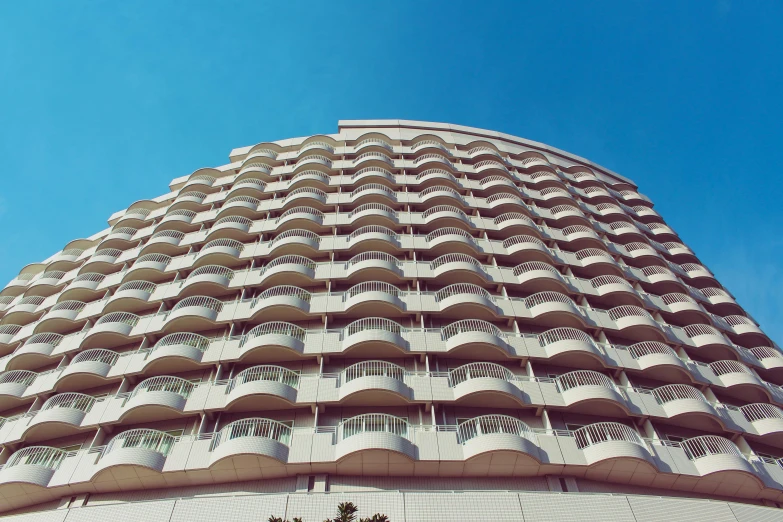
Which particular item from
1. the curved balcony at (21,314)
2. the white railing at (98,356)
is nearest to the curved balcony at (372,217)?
the white railing at (98,356)

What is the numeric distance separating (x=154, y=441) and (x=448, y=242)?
19.5m

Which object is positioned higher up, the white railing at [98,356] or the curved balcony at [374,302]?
the curved balcony at [374,302]

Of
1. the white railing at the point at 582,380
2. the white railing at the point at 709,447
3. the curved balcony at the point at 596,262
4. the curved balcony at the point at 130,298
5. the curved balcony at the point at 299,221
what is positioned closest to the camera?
the white railing at the point at 709,447

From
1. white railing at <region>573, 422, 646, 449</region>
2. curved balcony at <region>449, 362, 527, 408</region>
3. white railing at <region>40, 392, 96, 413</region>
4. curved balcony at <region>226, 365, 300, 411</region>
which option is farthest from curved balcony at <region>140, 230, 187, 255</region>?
white railing at <region>573, 422, 646, 449</region>

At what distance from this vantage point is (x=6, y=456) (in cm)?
2438

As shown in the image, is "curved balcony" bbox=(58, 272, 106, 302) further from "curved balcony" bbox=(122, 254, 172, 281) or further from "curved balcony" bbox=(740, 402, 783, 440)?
"curved balcony" bbox=(740, 402, 783, 440)

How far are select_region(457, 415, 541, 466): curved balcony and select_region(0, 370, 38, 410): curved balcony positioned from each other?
79.0 feet

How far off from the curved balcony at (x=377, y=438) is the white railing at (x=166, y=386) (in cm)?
814

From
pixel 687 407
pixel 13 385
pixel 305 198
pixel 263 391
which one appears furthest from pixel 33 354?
pixel 687 407

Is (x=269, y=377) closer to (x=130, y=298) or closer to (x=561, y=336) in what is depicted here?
(x=130, y=298)

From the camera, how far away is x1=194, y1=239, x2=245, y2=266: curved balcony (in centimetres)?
3183

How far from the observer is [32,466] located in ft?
69.3

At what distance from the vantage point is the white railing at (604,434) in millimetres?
20656

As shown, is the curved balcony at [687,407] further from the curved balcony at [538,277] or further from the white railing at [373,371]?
the white railing at [373,371]
